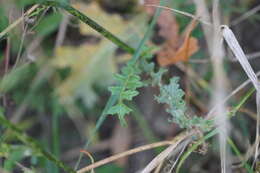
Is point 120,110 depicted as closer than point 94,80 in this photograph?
Yes

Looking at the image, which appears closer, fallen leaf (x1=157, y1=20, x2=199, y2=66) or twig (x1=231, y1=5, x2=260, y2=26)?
fallen leaf (x1=157, y1=20, x2=199, y2=66)

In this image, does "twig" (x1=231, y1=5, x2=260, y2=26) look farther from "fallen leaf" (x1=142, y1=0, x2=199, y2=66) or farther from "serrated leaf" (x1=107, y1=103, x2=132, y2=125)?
"serrated leaf" (x1=107, y1=103, x2=132, y2=125)

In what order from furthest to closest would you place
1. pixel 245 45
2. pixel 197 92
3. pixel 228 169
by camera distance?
1. pixel 245 45
2. pixel 197 92
3. pixel 228 169

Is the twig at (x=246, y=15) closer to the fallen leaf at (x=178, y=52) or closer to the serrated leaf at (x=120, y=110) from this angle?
the fallen leaf at (x=178, y=52)

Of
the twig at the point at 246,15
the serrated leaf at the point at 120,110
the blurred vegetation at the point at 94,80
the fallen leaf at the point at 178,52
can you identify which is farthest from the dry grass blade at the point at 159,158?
the twig at the point at 246,15

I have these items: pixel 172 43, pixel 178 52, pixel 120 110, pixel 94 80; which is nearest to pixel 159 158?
pixel 120 110

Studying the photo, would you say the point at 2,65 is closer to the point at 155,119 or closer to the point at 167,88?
the point at 155,119

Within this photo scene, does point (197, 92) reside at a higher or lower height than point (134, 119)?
higher

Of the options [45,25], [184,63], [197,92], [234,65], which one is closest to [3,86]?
[45,25]

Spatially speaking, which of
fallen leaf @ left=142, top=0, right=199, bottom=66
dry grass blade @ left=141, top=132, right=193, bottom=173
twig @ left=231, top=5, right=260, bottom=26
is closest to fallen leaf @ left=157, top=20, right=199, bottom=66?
fallen leaf @ left=142, top=0, right=199, bottom=66

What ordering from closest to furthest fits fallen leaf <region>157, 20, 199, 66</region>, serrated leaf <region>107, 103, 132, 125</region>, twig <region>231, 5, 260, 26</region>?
serrated leaf <region>107, 103, 132, 125</region> < fallen leaf <region>157, 20, 199, 66</region> < twig <region>231, 5, 260, 26</region>

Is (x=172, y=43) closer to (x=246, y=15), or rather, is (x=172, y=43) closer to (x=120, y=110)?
(x=246, y=15)
